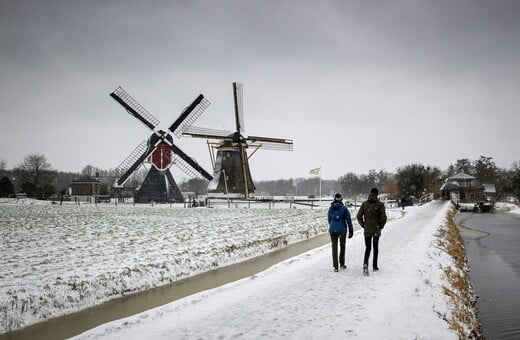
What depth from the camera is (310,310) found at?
21.5 feet

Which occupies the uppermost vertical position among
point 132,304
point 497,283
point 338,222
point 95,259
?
point 338,222

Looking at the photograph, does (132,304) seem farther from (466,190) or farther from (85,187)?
(466,190)

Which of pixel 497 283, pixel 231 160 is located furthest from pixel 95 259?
pixel 231 160

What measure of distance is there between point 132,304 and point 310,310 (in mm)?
4360

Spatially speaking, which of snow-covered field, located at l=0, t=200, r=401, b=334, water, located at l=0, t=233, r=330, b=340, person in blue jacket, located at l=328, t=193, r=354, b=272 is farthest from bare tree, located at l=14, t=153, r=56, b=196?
person in blue jacket, located at l=328, t=193, r=354, b=272

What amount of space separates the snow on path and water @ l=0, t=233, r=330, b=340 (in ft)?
3.58

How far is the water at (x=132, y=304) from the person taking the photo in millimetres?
6718

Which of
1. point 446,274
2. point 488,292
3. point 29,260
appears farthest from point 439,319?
point 29,260

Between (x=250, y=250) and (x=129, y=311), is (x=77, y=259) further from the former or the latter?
(x=250, y=250)

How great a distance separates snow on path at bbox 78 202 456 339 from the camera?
5.65 m

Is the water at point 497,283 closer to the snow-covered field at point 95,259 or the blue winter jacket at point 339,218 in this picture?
the blue winter jacket at point 339,218

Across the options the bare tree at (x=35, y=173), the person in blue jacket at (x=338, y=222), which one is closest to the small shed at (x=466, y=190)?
the person in blue jacket at (x=338, y=222)

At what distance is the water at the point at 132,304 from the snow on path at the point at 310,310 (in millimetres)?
1091

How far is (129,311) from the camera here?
7.85 meters
